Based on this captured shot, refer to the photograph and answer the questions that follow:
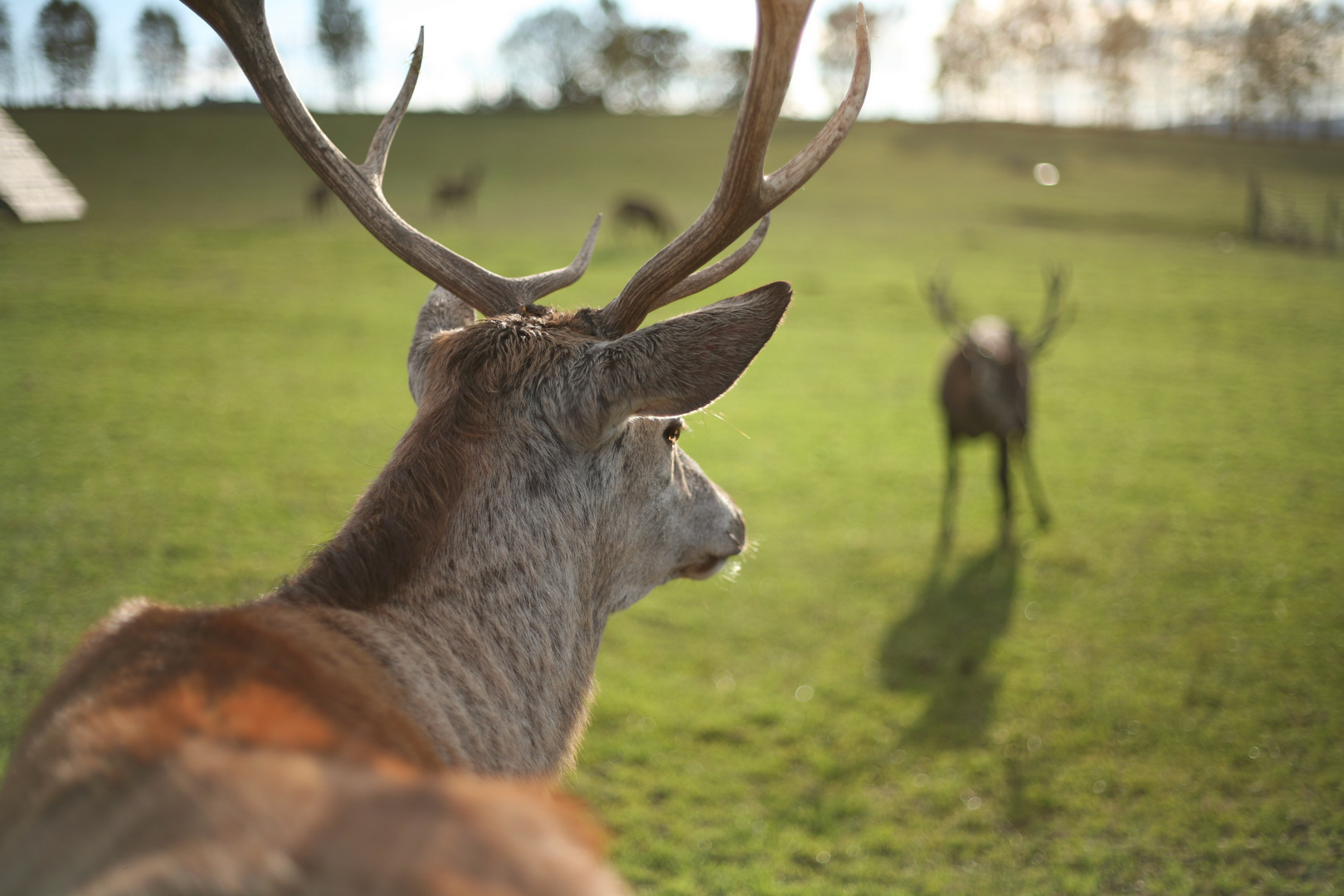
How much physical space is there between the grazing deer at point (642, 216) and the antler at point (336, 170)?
97.5 feet

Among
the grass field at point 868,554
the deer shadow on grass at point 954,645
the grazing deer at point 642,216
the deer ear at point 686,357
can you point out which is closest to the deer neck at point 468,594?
the deer ear at point 686,357

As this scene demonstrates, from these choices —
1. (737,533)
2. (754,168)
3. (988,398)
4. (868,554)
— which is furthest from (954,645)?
(754,168)

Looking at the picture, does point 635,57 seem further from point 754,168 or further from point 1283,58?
point 754,168

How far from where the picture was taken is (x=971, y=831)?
4.58m

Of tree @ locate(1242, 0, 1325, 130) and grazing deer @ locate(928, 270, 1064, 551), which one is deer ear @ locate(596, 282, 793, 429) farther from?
tree @ locate(1242, 0, 1325, 130)

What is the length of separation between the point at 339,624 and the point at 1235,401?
1561 cm

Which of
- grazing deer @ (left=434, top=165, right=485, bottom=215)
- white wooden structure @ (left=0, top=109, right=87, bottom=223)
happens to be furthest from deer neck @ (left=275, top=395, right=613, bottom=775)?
grazing deer @ (left=434, top=165, right=485, bottom=215)

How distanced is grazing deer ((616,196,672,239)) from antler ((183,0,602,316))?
97.5ft

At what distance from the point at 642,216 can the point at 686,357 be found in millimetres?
31014

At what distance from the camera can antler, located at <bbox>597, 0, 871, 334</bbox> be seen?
2225mm

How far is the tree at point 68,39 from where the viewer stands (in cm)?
535

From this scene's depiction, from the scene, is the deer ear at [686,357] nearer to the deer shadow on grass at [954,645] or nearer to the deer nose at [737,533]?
the deer nose at [737,533]

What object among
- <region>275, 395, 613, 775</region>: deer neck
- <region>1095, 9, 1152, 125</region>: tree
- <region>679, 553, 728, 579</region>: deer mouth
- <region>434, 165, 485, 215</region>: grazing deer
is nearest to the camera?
<region>275, 395, 613, 775</region>: deer neck

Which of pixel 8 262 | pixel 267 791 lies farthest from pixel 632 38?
pixel 267 791
